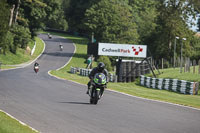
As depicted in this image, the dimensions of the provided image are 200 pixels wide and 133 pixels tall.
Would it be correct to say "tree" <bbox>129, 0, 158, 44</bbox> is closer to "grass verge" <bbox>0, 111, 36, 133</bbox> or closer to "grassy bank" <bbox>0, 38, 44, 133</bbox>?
"grassy bank" <bbox>0, 38, 44, 133</bbox>

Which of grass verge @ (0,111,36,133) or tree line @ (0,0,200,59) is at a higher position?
tree line @ (0,0,200,59)

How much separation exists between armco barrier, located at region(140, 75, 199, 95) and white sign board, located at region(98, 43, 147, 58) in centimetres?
967

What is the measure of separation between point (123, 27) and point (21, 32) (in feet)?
78.4

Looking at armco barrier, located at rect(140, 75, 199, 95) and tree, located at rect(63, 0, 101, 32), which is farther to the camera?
tree, located at rect(63, 0, 101, 32)

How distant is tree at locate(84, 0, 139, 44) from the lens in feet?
262

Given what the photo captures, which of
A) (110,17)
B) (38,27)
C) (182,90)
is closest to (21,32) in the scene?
(38,27)

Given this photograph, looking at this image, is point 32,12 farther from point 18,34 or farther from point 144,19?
point 144,19

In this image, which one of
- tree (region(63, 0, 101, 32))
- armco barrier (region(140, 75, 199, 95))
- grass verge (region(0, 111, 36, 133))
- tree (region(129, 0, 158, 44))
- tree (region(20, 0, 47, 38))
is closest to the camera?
grass verge (region(0, 111, 36, 133))

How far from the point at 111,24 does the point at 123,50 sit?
1394 inches

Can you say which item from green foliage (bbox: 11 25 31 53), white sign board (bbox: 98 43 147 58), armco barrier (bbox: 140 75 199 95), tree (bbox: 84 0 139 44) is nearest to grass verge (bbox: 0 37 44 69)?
green foliage (bbox: 11 25 31 53)

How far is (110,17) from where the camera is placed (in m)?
81.8

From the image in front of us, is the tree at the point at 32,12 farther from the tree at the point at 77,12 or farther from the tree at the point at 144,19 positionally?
the tree at the point at 77,12

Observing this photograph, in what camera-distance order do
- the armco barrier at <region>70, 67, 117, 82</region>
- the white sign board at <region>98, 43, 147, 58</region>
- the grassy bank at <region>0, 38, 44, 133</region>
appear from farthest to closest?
the white sign board at <region>98, 43, 147, 58</region> < the armco barrier at <region>70, 67, 117, 82</region> < the grassy bank at <region>0, 38, 44, 133</region>

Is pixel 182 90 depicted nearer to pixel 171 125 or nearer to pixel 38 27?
pixel 171 125
